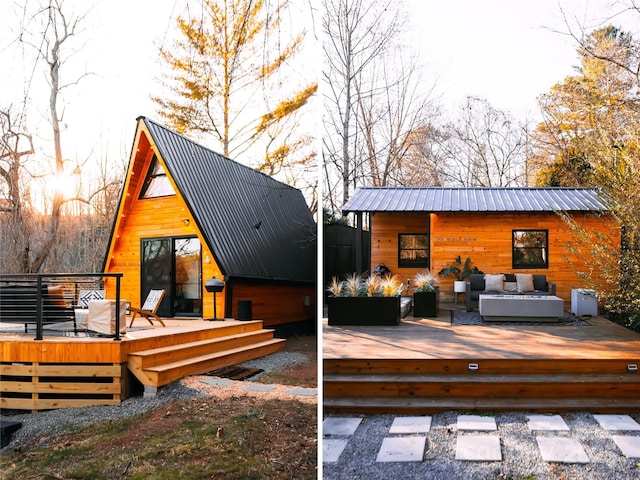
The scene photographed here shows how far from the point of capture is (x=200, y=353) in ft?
8.55

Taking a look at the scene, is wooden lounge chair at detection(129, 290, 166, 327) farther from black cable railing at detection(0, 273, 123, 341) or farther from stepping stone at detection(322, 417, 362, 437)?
stepping stone at detection(322, 417, 362, 437)

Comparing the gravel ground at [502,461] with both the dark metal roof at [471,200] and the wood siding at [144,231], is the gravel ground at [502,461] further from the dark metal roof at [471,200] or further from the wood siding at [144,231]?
the dark metal roof at [471,200]

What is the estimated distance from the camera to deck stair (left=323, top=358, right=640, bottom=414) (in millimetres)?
3760

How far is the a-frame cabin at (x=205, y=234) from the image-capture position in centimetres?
238

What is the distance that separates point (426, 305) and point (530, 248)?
9.48 ft

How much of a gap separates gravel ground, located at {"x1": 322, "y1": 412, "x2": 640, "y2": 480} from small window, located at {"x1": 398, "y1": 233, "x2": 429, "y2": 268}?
6565 millimetres

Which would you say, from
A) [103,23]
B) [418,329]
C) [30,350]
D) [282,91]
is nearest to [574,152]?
[418,329]


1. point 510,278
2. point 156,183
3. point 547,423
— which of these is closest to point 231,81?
point 156,183

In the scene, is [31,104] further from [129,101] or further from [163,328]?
[163,328]

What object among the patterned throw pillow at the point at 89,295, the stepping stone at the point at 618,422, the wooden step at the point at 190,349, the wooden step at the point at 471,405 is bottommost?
the stepping stone at the point at 618,422

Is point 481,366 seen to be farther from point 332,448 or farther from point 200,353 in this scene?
point 200,353

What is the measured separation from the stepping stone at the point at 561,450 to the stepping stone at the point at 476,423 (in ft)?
1.00

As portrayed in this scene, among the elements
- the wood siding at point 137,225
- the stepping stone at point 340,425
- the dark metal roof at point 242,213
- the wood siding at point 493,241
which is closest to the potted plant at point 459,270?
the wood siding at point 493,241

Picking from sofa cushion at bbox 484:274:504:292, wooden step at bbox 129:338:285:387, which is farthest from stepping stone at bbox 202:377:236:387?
sofa cushion at bbox 484:274:504:292
